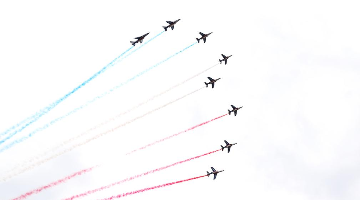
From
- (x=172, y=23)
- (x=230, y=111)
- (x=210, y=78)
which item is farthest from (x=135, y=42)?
(x=230, y=111)

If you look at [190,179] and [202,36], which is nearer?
[190,179]

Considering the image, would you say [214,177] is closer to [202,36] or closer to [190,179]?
[190,179]

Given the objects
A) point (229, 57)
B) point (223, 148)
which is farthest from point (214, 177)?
point (229, 57)

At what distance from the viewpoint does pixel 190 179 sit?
405ft

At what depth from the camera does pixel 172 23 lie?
130 metres

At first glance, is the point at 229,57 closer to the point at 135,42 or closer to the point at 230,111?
the point at 230,111

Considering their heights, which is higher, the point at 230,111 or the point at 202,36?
the point at 202,36

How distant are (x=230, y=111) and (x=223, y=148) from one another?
866 centimetres

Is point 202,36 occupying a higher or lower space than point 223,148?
higher

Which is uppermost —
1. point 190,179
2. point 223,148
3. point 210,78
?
point 210,78

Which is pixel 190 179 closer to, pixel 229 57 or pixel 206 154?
pixel 206 154

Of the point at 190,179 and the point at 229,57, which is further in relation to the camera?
the point at 229,57

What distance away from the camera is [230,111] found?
5581 inches

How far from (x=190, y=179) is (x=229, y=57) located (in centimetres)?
3158
